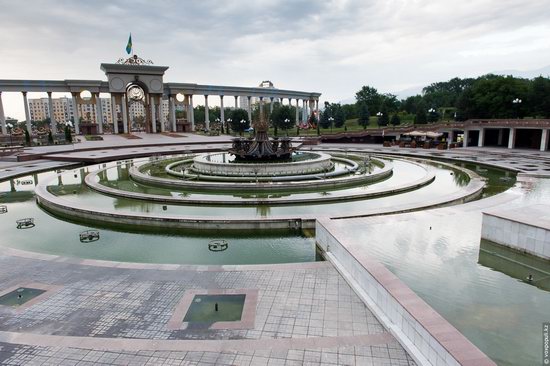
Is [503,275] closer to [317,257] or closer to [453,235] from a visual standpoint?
[453,235]

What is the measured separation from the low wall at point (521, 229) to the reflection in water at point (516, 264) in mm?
185

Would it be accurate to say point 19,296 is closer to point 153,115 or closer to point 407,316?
point 407,316

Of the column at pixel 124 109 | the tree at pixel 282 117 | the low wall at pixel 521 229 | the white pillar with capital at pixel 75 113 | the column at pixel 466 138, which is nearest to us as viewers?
the low wall at pixel 521 229

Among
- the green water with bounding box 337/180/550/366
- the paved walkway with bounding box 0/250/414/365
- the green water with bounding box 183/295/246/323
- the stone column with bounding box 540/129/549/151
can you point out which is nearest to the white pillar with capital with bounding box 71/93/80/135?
the paved walkway with bounding box 0/250/414/365

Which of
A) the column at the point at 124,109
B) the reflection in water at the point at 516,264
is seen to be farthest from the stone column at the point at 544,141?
the column at the point at 124,109

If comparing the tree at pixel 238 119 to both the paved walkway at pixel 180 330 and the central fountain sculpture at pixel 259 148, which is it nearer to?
the central fountain sculpture at pixel 259 148

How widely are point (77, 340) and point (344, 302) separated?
5021mm

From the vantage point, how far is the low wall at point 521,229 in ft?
29.6

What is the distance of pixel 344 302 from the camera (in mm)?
7262

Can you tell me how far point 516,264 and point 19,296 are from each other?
38.5 feet

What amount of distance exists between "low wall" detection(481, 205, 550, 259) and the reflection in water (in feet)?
0.61

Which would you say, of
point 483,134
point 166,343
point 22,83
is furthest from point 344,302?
point 22,83

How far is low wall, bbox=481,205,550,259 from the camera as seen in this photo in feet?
29.6

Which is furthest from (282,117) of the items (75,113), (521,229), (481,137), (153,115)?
(521,229)
